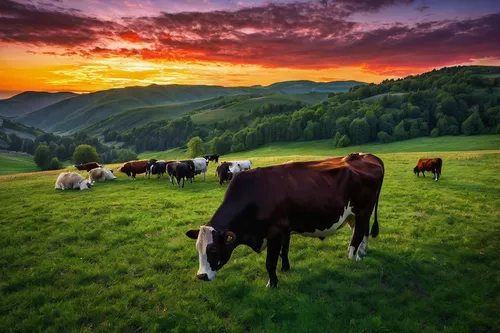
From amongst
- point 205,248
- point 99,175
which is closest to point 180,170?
point 99,175

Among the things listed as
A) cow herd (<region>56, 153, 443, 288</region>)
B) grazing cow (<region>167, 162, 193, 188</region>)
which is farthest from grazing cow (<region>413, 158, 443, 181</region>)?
grazing cow (<region>167, 162, 193, 188</region>)

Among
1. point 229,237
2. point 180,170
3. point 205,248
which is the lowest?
point 180,170

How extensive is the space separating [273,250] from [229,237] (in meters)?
1.52

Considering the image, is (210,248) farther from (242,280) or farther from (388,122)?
(388,122)

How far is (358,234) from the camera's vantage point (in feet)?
27.4

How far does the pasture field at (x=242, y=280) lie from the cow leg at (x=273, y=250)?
0.89 ft

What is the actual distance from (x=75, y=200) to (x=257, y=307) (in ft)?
51.2

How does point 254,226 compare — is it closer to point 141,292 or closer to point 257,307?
point 257,307

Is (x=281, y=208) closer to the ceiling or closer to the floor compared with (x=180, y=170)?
closer to the ceiling

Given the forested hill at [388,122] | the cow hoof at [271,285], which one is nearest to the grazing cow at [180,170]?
the cow hoof at [271,285]

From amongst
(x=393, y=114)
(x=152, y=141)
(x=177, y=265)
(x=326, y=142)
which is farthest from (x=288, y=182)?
(x=152, y=141)

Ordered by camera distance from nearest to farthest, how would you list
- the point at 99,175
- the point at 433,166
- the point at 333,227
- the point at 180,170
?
the point at 333,227, the point at 180,170, the point at 433,166, the point at 99,175

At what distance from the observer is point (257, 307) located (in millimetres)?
6387

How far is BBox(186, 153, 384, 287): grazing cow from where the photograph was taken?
6359 millimetres
